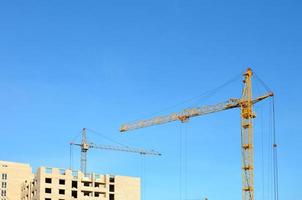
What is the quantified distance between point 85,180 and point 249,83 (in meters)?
58.8

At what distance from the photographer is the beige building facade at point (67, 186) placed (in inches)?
7254

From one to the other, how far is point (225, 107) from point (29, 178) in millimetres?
65592

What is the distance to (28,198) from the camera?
192 m

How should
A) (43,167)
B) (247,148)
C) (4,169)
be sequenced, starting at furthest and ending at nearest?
(4,169), (43,167), (247,148)

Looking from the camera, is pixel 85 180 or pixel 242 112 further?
pixel 85 180

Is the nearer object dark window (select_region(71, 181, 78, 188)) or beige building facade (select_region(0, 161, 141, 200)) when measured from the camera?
beige building facade (select_region(0, 161, 141, 200))

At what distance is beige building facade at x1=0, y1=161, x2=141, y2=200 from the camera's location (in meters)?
184

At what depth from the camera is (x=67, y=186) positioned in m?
188

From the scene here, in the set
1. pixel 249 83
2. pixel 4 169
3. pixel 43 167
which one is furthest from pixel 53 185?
pixel 249 83

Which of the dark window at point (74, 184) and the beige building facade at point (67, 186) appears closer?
the beige building facade at point (67, 186)

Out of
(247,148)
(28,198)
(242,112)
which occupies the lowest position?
(28,198)

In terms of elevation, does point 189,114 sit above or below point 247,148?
above

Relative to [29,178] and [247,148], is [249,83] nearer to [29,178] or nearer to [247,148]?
[247,148]

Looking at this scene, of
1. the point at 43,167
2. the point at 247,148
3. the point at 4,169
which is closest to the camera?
the point at 247,148
